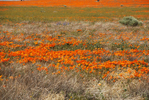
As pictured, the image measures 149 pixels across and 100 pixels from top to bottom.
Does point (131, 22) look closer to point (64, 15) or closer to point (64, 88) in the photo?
point (64, 88)

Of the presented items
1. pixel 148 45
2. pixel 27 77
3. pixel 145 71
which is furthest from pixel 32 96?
pixel 148 45

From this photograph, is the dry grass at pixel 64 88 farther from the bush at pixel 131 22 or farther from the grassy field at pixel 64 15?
the grassy field at pixel 64 15

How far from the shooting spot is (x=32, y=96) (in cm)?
299

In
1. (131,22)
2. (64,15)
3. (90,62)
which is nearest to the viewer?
(90,62)

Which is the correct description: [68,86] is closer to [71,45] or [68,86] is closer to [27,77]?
[27,77]

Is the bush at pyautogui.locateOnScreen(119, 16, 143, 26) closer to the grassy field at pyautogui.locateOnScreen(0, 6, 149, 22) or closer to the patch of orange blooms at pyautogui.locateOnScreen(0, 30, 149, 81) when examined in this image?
the grassy field at pyautogui.locateOnScreen(0, 6, 149, 22)

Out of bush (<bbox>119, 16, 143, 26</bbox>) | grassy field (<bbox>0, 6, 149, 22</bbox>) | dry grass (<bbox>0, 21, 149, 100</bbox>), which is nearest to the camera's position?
dry grass (<bbox>0, 21, 149, 100</bbox>)

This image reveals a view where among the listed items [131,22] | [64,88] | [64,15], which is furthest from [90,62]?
[64,15]

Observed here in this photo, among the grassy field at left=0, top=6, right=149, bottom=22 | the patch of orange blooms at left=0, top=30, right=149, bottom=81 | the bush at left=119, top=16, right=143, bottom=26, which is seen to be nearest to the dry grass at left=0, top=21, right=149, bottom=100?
the patch of orange blooms at left=0, top=30, right=149, bottom=81

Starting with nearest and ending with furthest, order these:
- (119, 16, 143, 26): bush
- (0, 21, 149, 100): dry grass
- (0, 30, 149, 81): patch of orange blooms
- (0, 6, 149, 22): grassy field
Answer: (0, 21, 149, 100): dry grass
(0, 30, 149, 81): patch of orange blooms
(119, 16, 143, 26): bush
(0, 6, 149, 22): grassy field

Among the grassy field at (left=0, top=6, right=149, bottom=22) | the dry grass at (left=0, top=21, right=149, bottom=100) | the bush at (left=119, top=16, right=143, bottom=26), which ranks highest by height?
the grassy field at (left=0, top=6, right=149, bottom=22)

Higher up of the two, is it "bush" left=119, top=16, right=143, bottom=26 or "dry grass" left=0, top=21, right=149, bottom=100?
"bush" left=119, top=16, right=143, bottom=26

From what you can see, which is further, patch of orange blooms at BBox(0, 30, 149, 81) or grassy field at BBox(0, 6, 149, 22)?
grassy field at BBox(0, 6, 149, 22)

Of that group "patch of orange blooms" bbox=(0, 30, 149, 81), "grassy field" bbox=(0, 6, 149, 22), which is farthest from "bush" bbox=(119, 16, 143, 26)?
"patch of orange blooms" bbox=(0, 30, 149, 81)
